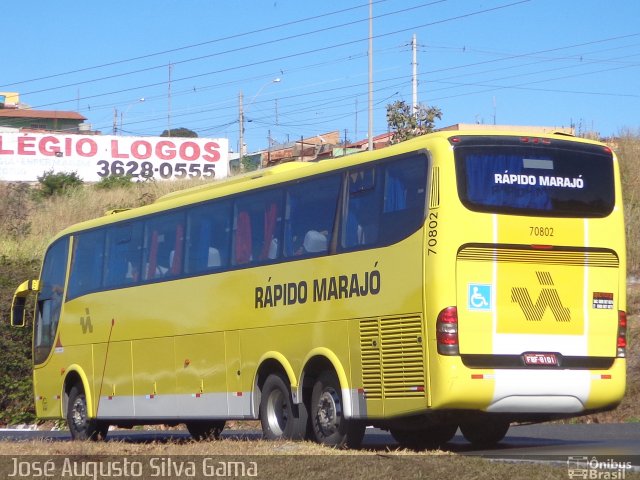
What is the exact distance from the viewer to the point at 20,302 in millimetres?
21797

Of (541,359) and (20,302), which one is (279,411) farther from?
(20,302)

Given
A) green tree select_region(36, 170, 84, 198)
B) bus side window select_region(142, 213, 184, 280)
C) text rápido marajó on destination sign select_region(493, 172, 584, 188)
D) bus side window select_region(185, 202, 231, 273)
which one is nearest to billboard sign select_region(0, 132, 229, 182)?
green tree select_region(36, 170, 84, 198)

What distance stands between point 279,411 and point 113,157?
51659 mm

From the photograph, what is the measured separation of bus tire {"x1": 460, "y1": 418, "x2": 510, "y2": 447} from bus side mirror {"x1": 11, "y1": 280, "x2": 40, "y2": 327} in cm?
922

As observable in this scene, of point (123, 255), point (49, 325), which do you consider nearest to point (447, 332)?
point (123, 255)

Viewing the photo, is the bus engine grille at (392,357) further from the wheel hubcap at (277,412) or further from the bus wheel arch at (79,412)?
the bus wheel arch at (79,412)

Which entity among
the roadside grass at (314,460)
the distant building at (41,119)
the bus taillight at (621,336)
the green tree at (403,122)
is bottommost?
the roadside grass at (314,460)

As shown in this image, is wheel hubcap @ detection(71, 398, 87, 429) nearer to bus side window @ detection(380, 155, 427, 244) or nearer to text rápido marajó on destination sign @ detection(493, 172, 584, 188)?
bus side window @ detection(380, 155, 427, 244)

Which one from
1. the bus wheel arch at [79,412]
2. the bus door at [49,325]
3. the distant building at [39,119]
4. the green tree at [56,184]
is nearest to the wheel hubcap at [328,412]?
the bus wheel arch at [79,412]

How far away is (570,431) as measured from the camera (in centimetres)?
1866

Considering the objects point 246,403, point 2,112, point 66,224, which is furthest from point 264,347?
point 2,112

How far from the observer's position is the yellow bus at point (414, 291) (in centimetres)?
1277

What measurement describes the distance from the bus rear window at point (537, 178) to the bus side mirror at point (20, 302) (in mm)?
11062

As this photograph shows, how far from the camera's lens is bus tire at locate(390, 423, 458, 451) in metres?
15.7
